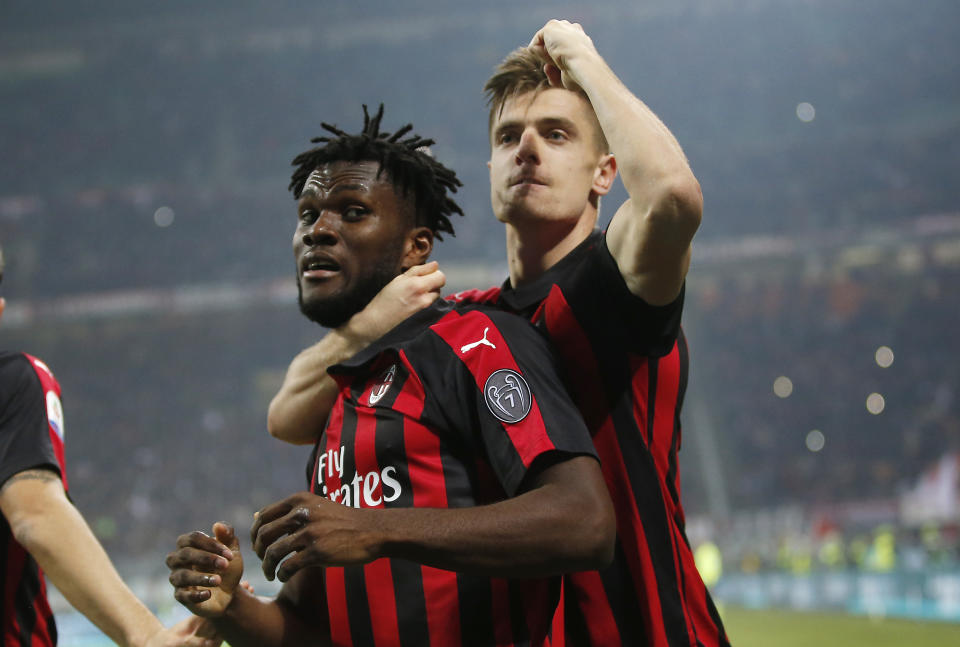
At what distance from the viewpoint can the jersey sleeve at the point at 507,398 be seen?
1758mm

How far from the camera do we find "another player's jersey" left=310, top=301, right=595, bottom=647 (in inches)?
71.2

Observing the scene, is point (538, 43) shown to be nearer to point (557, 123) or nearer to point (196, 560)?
point (557, 123)

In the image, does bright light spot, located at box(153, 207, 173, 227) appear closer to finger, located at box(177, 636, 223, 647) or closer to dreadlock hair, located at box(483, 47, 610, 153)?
dreadlock hair, located at box(483, 47, 610, 153)

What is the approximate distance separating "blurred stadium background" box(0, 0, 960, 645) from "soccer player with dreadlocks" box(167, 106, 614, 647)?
1737 centimetres

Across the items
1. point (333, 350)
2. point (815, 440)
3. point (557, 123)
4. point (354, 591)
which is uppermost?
point (557, 123)

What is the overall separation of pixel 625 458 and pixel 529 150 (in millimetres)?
868

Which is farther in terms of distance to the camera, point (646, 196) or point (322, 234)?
point (322, 234)

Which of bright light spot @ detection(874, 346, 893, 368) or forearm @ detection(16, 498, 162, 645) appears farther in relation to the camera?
bright light spot @ detection(874, 346, 893, 368)

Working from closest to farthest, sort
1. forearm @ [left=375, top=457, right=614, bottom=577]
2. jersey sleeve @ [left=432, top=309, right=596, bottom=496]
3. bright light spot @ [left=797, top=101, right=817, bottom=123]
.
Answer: forearm @ [left=375, top=457, right=614, bottom=577]
jersey sleeve @ [left=432, top=309, right=596, bottom=496]
bright light spot @ [left=797, top=101, right=817, bottom=123]

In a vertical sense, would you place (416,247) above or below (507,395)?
above

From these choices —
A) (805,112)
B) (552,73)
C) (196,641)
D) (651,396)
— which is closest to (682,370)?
(651,396)

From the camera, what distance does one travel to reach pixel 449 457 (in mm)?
1886

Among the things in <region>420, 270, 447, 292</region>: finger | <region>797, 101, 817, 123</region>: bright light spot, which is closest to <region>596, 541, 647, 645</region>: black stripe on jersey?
<region>420, 270, 447, 292</region>: finger

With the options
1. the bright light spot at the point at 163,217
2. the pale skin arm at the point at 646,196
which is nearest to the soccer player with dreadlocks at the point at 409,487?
the pale skin arm at the point at 646,196
